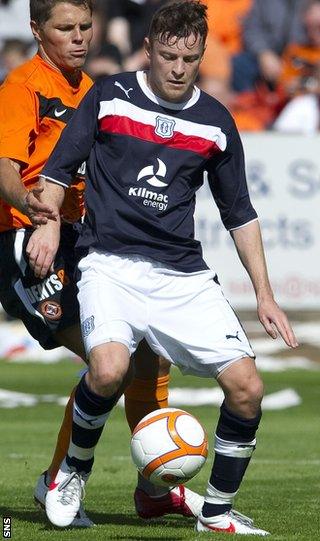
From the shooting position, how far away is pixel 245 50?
761 inches

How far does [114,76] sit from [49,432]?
180 inches

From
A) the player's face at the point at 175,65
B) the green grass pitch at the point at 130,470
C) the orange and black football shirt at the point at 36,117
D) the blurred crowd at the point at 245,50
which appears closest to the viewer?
the player's face at the point at 175,65

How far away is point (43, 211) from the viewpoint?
242 inches

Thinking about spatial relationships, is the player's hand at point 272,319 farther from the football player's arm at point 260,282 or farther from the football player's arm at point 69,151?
the football player's arm at point 69,151

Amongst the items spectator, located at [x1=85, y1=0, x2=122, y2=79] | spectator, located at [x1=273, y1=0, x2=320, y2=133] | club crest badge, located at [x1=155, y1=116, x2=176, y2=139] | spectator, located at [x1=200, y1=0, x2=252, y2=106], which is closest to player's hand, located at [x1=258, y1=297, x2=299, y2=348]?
club crest badge, located at [x1=155, y1=116, x2=176, y2=139]

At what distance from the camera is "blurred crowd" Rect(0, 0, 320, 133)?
18031 mm

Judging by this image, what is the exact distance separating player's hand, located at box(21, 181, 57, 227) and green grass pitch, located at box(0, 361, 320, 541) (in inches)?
59.0

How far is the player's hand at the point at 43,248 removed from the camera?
6.19 m

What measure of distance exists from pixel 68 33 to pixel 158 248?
1371 mm

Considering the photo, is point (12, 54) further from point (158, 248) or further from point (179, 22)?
point (158, 248)

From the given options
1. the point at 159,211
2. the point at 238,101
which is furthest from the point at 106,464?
the point at 238,101

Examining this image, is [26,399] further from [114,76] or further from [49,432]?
[114,76]

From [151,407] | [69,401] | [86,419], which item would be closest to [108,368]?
[86,419]

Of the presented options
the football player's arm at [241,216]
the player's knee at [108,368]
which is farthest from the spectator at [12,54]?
the player's knee at [108,368]
